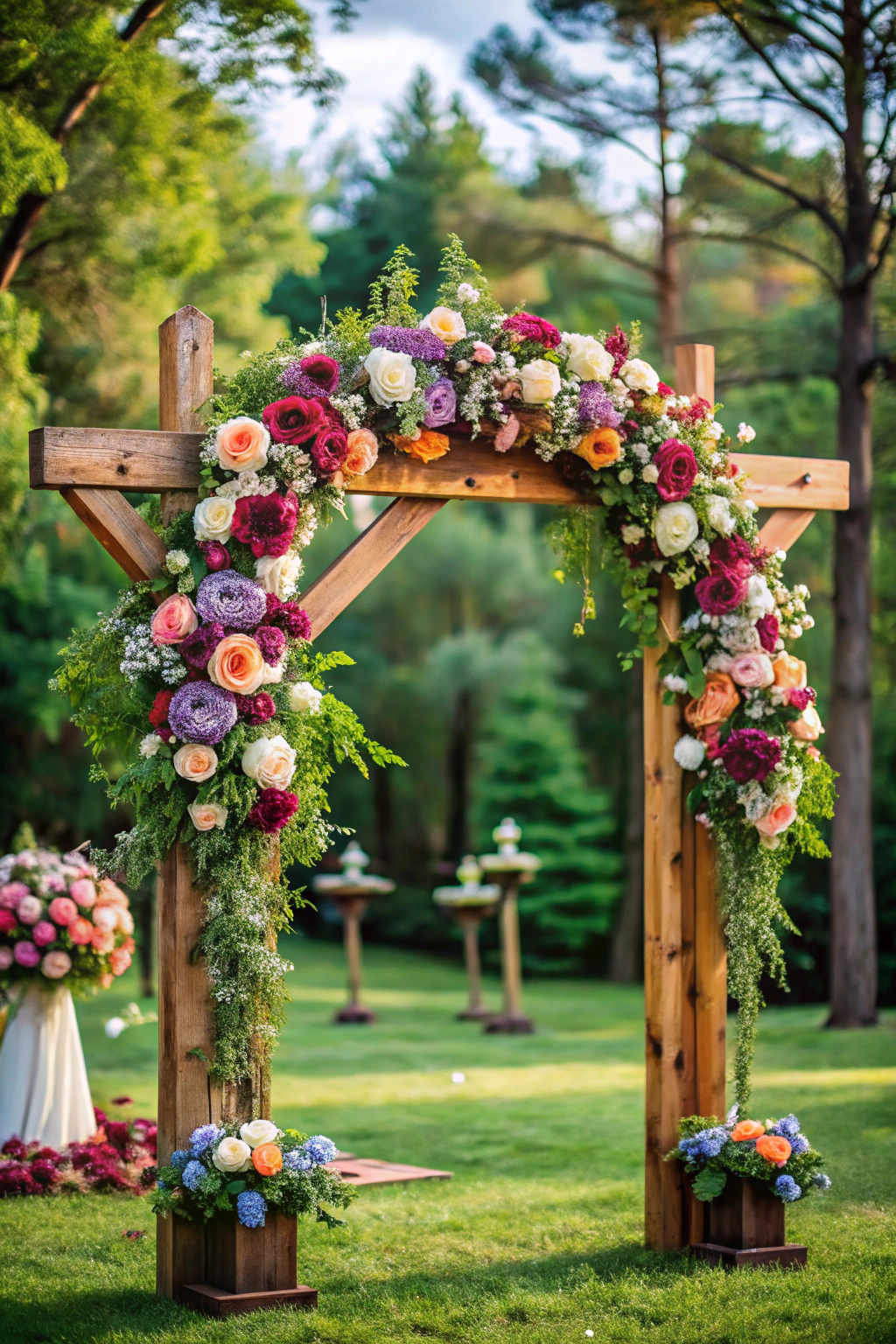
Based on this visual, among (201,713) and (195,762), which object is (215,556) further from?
(195,762)

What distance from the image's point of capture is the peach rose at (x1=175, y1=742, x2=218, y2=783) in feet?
13.1

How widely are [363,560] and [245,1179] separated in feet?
6.11

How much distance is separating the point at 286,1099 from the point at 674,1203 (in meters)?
3.81

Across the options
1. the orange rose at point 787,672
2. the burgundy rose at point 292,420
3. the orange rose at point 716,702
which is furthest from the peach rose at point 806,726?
the burgundy rose at point 292,420

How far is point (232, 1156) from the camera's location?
12.7 feet

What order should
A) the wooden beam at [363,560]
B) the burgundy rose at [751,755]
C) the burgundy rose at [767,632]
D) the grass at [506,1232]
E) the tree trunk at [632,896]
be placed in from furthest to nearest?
1. the tree trunk at [632,896]
2. the burgundy rose at [767,632]
3. the burgundy rose at [751,755]
4. the wooden beam at [363,560]
5. the grass at [506,1232]

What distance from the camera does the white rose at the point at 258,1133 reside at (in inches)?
156

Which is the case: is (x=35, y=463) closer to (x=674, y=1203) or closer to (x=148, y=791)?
(x=148, y=791)

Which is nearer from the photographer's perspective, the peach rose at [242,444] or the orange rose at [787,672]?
the peach rose at [242,444]

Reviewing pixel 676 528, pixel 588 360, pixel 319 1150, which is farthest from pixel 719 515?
pixel 319 1150

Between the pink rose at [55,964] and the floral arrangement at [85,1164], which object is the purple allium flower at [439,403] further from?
the floral arrangement at [85,1164]

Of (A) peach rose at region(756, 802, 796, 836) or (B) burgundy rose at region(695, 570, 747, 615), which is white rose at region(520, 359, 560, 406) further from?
(A) peach rose at region(756, 802, 796, 836)

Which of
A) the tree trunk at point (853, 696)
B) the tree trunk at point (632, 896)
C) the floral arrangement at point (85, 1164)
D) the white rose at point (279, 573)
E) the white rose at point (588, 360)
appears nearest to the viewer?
the white rose at point (279, 573)

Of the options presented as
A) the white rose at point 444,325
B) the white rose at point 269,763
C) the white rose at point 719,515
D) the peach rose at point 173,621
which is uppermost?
the white rose at point 444,325
